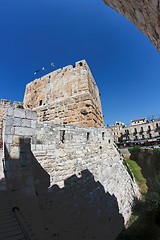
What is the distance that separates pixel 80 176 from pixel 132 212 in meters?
5.35

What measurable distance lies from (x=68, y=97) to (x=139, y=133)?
33731 millimetres

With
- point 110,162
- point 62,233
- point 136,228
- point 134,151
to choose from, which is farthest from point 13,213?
point 134,151

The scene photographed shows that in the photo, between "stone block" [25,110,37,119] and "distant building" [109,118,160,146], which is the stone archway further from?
"distant building" [109,118,160,146]

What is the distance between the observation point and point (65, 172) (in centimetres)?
514

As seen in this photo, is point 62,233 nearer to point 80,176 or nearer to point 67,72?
point 80,176

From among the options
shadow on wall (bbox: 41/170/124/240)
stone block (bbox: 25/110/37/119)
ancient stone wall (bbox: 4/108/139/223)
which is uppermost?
stone block (bbox: 25/110/37/119)

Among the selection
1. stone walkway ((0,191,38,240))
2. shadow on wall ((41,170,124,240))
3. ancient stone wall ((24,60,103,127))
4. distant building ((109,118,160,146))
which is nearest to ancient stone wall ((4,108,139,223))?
shadow on wall ((41,170,124,240))

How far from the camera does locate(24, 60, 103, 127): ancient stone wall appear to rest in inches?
304

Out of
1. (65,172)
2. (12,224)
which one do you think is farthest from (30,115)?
(12,224)

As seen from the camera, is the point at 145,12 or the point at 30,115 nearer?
the point at 145,12

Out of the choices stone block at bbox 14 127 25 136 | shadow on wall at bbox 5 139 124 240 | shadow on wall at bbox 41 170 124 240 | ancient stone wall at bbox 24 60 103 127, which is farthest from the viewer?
ancient stone wall at bbox 24 60 103 127

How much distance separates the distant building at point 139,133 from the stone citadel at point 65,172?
30.1m

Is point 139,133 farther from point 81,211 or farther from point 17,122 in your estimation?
point 17,122

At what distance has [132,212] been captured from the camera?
8609 mm
